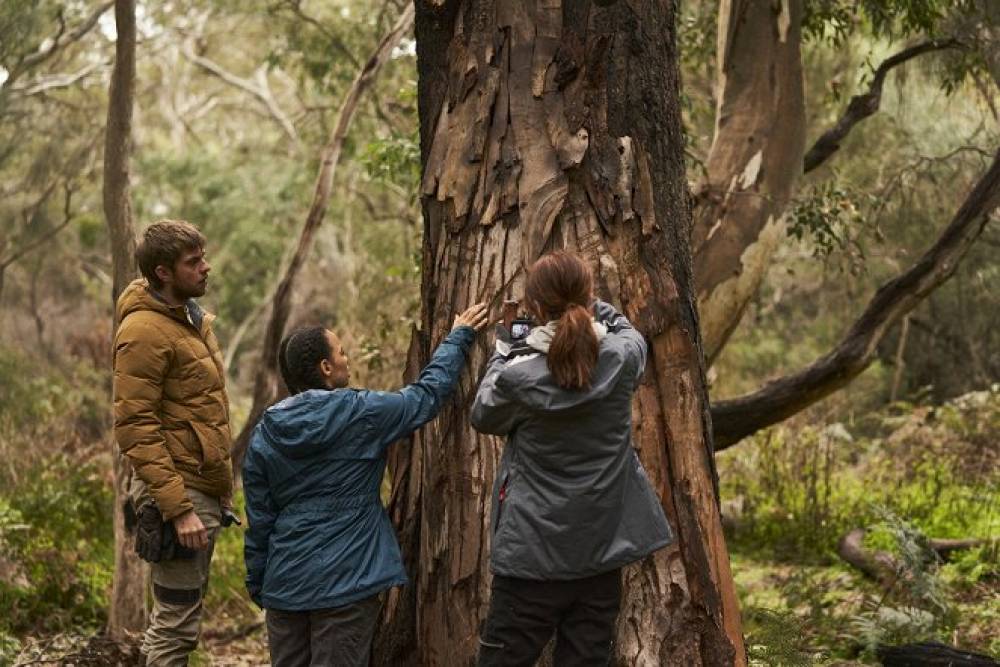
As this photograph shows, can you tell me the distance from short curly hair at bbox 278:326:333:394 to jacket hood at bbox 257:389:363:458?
0.27 ft

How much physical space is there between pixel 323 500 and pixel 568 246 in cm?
124

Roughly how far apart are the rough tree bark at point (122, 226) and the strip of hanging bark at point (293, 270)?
103cm

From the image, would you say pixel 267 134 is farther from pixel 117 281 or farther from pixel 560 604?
pixel 560 604

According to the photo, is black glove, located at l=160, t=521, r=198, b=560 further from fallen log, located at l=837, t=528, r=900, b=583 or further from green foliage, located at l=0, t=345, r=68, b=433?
green foliage, located at l=0, t=345, r=68, b=433

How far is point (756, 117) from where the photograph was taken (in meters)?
8.32

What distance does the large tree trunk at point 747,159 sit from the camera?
7.88 metres

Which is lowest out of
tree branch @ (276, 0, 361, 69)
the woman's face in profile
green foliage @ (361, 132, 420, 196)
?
the woman's face in profile

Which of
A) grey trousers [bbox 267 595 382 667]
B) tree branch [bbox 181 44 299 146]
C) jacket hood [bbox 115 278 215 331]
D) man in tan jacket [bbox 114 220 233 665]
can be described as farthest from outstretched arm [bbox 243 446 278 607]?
tree branch [bbox 181 44 299 146]

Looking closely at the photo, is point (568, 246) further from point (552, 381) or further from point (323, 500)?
point (323, 500)

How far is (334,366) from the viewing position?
414cm

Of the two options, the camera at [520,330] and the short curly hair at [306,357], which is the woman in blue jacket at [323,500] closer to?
the short curly hair at [306,357]

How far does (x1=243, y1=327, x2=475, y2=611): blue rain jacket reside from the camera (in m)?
4.04

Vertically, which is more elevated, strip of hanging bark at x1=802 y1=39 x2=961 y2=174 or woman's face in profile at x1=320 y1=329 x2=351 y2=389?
strip of hanging bark at x1=802 y1=39 x2=961 y2=174

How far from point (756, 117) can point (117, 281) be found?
4.22 metres
